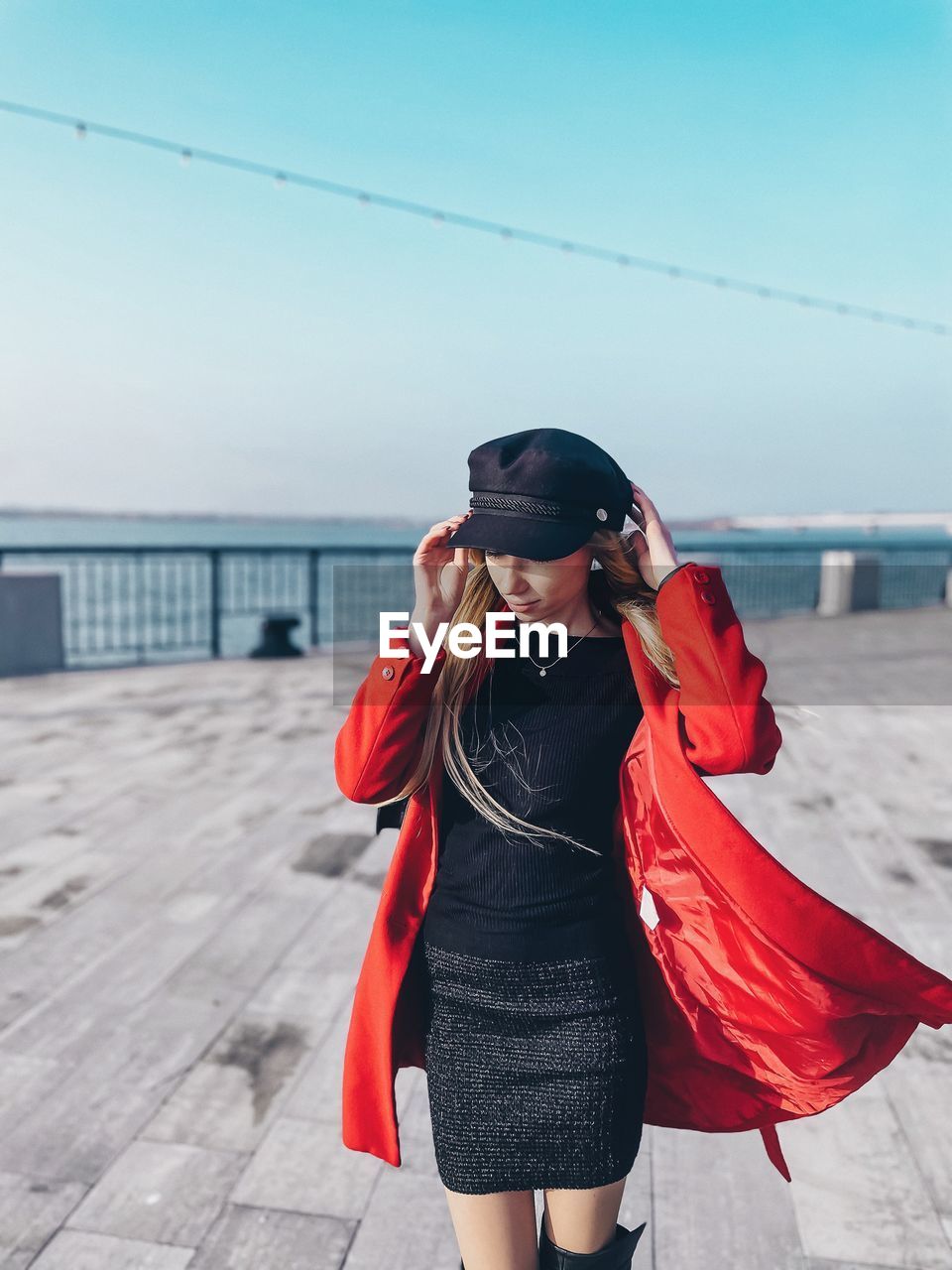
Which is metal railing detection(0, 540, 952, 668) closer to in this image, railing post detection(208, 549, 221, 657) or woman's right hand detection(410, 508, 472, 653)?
railing post detection(208, 549, 221, 657)

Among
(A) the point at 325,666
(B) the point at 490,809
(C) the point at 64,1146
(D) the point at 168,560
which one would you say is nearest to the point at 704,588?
(B) the point at 490,809

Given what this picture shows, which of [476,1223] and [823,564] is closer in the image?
[476,1223]

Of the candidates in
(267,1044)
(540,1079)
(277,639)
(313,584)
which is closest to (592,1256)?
(540,1079)

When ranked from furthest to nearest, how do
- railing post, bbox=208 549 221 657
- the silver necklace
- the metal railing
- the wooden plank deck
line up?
railing post, bbox=208 549 221 657, the metal railing, the wooden plank deck, the silver necklace

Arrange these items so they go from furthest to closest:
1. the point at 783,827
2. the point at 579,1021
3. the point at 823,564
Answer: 1. the point at 823,564
2. the point at 783,827
3. the point at 579,1021

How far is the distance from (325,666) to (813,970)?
10.4 m

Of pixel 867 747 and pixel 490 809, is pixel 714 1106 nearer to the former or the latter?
pixel 490 809

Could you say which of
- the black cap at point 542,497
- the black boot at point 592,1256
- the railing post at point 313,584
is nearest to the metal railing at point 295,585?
the railing post at point 313,584

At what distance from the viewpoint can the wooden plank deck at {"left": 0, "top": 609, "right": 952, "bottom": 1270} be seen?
8.68 ft

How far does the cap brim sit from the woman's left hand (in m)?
0.17

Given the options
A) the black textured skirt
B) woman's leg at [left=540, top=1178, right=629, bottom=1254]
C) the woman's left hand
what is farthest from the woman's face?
woman's leg at [left=540, top=1178, right=629, bottom=1254]

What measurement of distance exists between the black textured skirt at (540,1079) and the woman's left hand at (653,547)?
677 millimetres

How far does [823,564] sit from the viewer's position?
59.7 feet

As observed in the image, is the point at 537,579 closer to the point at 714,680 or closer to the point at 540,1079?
the point at 714,680
